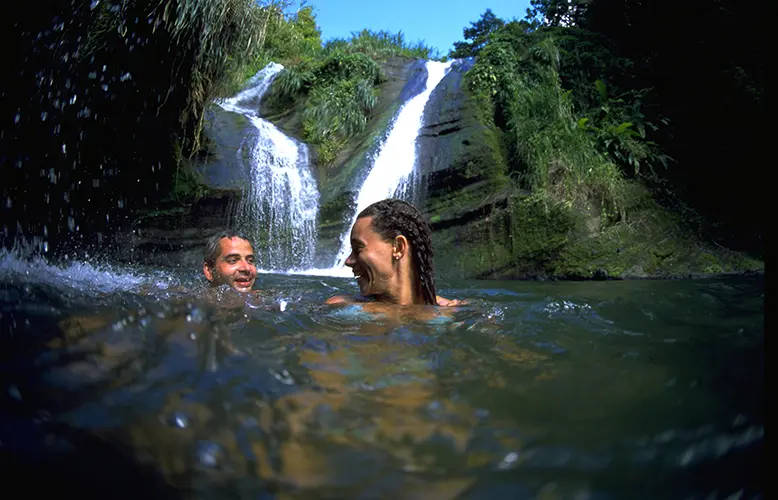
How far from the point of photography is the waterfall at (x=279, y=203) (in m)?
9.65

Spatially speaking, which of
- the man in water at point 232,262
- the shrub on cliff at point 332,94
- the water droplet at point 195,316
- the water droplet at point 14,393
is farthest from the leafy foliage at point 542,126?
the water droplet at point 14,393

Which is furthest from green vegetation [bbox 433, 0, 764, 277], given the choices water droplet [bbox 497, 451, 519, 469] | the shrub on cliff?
water droplet [bbox 497, 451, 519, 469]

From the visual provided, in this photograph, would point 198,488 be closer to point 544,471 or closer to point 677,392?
point 544,471

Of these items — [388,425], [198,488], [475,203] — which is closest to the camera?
[198,488]

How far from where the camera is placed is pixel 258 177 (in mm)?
10297

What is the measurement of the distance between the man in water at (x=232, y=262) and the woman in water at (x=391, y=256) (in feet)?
4.11

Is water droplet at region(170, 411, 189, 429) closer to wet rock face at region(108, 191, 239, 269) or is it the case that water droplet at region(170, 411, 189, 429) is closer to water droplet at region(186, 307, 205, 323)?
water droplet at region(186, 307, 205, 323)

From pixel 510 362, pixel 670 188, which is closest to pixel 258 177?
pixel 670 188

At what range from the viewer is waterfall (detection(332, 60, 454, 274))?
31.5 ft

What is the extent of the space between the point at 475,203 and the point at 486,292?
367cm

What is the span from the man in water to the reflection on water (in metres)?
1.86

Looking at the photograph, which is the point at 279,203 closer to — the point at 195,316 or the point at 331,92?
the point at 331,92

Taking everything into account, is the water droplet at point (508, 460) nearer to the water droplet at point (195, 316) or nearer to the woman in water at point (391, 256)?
the water droplet at point (195, 316)

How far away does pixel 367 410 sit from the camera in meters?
1.49
